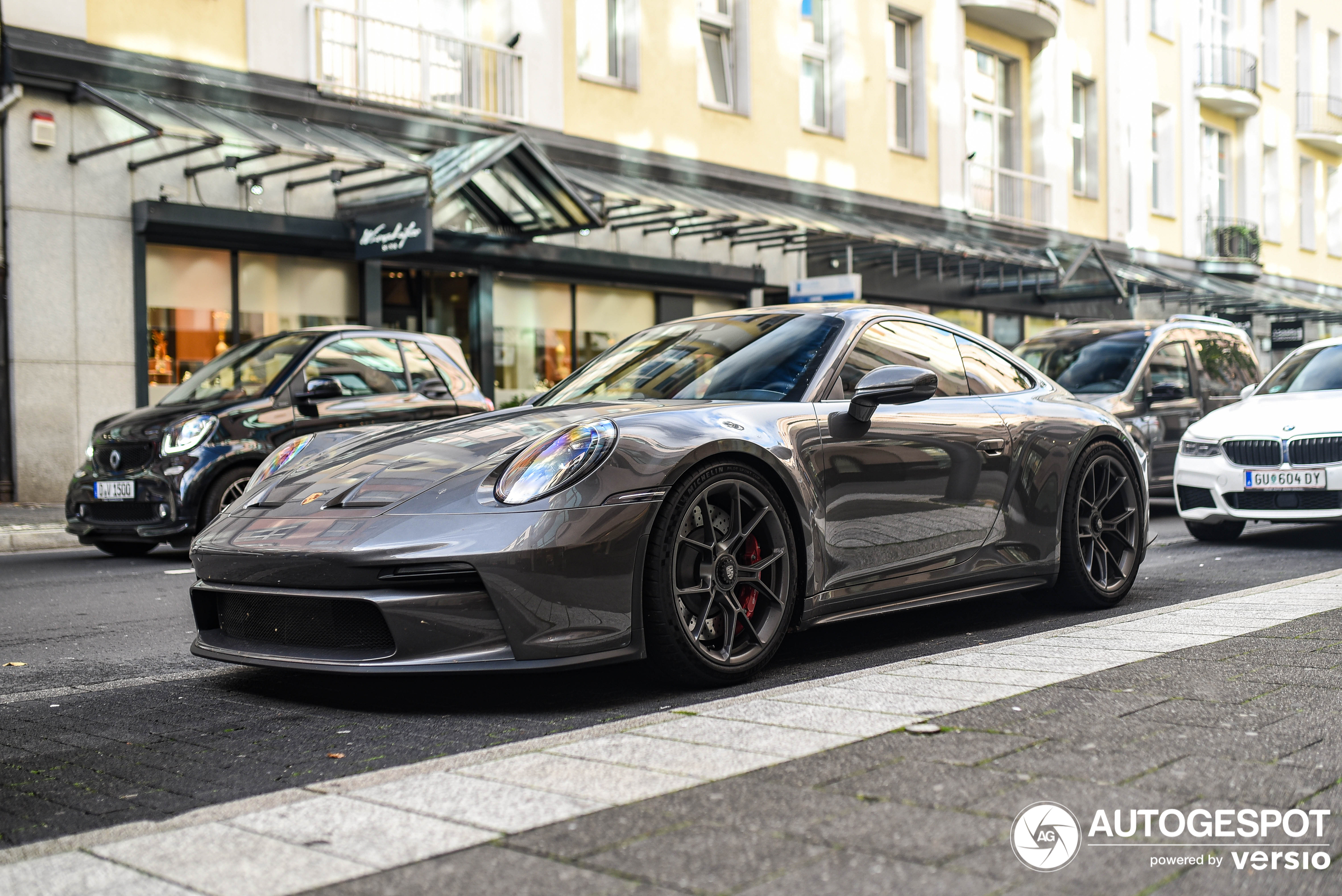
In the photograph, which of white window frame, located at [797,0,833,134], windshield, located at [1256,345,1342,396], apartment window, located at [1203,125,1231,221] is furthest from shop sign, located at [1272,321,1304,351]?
windshield, located at [1256,345,1342,396]

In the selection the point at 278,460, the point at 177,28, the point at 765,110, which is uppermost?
the point at 765,110

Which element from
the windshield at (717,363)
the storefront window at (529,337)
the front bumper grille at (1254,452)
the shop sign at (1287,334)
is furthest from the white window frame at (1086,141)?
the windshield at (717,363)

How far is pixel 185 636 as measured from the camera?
5.84 metres

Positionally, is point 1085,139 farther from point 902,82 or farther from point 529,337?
point 529,337

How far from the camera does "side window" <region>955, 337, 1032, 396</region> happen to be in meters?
5.71

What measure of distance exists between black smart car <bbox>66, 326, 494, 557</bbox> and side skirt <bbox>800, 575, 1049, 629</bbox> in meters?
5.73

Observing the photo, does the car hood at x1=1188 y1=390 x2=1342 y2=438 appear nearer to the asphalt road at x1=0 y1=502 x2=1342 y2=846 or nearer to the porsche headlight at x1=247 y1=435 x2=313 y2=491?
the asphalt road at x1=0 y1=502 x2=1342 y2=846

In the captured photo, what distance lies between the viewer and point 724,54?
72.2ft

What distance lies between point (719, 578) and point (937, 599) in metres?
1.24

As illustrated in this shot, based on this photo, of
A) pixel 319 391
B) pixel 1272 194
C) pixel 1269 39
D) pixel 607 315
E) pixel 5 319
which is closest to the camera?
pixel 319 391

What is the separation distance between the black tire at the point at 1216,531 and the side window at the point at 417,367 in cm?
579

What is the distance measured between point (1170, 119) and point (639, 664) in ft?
108

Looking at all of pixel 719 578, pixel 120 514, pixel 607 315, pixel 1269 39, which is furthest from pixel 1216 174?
pixel 719 578

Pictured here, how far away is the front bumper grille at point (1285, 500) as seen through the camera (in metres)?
8.82
